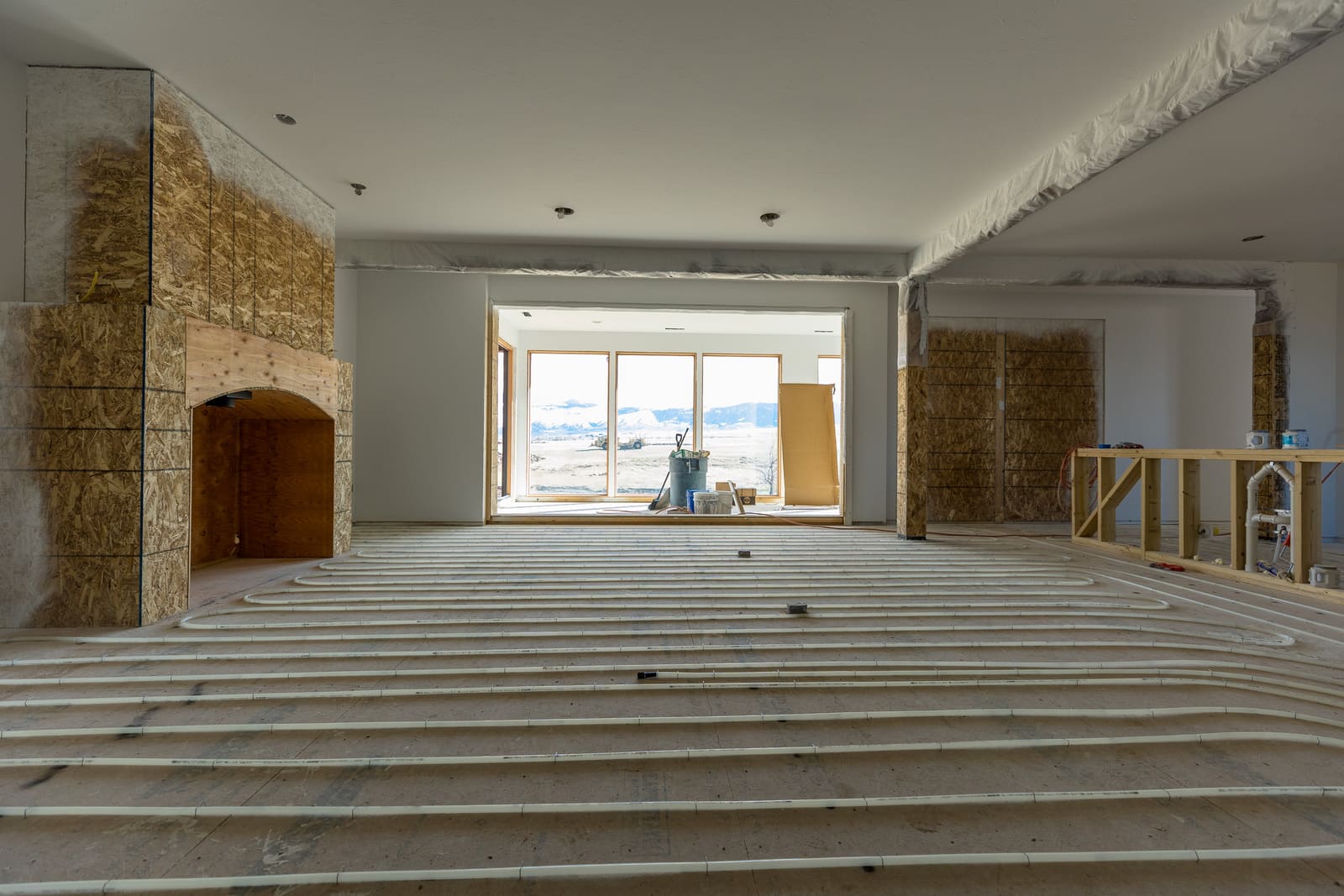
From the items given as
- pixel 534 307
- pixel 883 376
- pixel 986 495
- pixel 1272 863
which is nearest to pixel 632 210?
pixel 534 307

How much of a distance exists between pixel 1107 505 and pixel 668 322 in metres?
6.73

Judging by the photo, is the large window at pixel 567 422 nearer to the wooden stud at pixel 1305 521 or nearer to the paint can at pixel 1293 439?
the paint can at pixel 1293 439

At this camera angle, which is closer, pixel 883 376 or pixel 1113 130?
pixel 1113 130

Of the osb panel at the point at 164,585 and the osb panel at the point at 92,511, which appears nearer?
the osb panel at the point at 92,511

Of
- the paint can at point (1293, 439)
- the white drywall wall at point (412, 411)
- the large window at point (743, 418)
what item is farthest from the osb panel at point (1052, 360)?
the white drywall wall at point (412, 411)

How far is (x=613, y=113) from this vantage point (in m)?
4.03

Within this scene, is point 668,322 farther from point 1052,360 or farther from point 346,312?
point 1052,360

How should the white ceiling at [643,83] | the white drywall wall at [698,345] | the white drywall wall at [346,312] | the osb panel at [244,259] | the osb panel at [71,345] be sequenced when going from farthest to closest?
the white drywall wall at [698,345], the white drywall wall at [346,312], the osb panel at [244,259], the osb panel at [71,345], the white ceiling at [643,83]

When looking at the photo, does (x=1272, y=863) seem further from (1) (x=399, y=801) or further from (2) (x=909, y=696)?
(1) (x=399, y=801)

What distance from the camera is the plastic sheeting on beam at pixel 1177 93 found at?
2.65 m

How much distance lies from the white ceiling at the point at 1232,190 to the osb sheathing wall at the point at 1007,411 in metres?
1.85

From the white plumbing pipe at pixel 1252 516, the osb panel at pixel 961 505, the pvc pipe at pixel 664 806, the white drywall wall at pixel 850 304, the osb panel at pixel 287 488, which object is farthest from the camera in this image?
the osb panel at pixel 961 505

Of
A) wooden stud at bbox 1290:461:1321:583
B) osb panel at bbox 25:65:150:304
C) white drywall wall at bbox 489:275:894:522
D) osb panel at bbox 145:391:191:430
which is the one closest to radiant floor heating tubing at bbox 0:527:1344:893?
wooden stud at bbox 1290:461:1321:583

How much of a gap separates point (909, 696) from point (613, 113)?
3.58 meters
